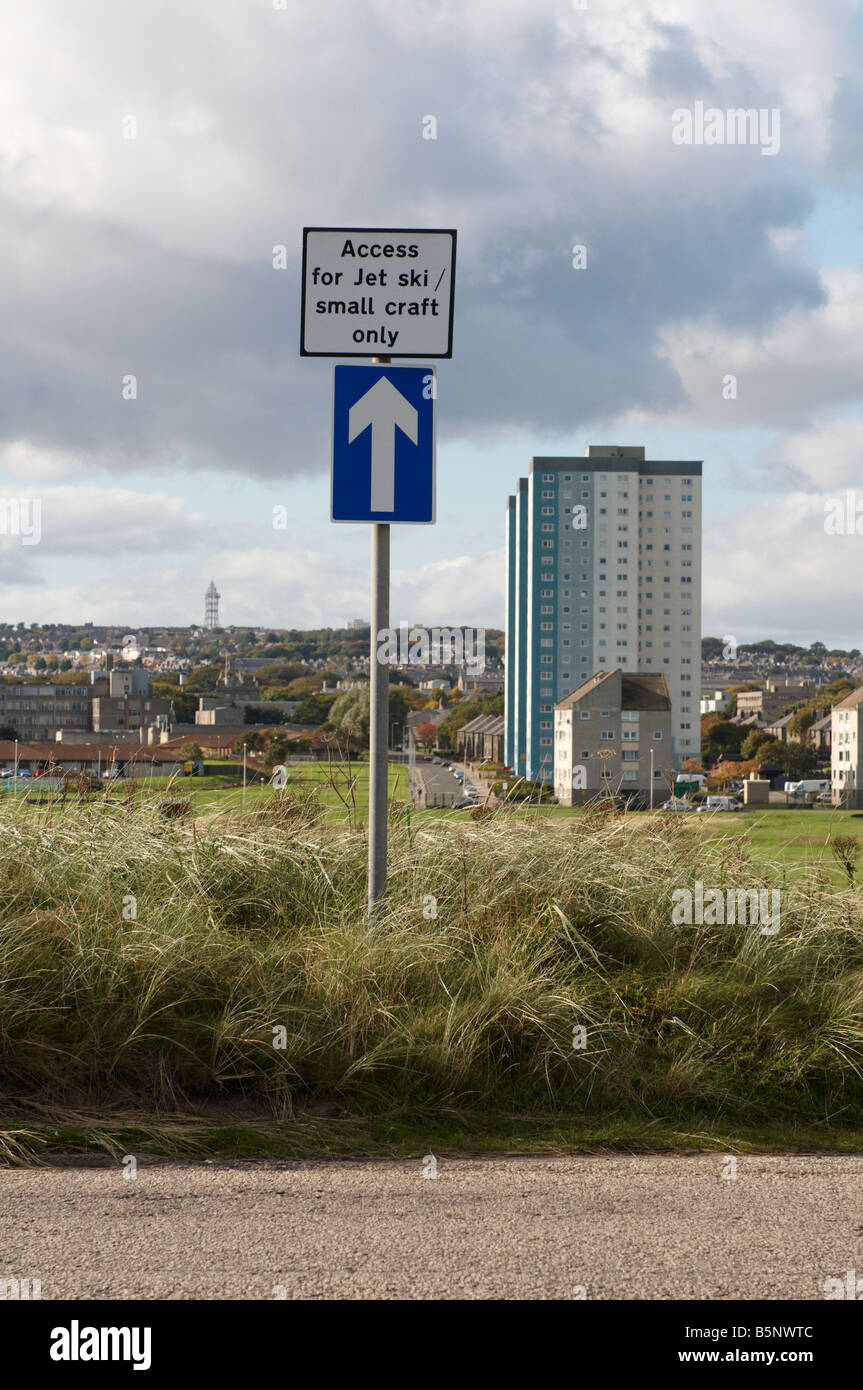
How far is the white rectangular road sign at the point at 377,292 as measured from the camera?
222 inches

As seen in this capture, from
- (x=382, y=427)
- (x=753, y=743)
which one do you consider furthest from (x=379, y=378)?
(x=753, y=743)

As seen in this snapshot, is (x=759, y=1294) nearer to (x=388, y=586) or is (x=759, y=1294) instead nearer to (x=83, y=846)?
(x=388, y=586)

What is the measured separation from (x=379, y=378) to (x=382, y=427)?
0.90ft

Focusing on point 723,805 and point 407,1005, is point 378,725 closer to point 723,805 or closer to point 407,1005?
point 407,1005

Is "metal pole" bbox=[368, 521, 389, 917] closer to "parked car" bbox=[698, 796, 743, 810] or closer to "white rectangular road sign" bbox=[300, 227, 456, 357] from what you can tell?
"white rectangular road sign" bbox=[300, 227, 456, 357]

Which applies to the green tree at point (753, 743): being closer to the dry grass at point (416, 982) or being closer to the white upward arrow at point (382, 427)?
the dry grass at point (416, 982)

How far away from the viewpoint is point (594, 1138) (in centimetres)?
426

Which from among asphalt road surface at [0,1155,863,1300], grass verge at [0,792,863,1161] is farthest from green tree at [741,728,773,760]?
asphalt road surface at [0,1155,863,1300]

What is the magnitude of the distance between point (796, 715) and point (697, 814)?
502ft

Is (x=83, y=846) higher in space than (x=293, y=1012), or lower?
higher

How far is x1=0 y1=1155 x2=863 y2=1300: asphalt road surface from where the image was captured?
2.95 meters

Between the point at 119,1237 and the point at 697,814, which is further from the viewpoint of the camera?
the point at 697,814
